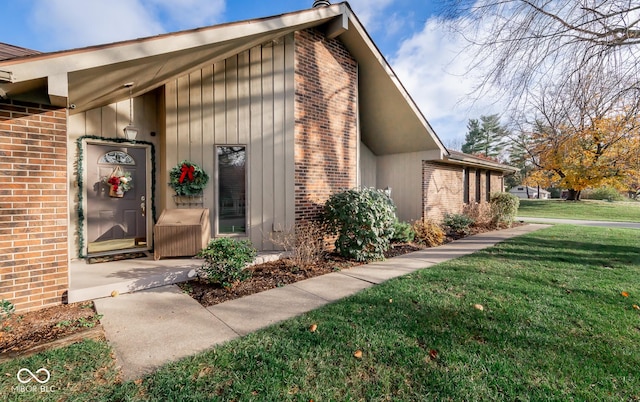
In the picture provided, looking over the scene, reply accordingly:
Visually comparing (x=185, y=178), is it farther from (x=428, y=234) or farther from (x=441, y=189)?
(x=441, y=189)

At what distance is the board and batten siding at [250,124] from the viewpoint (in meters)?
5.80

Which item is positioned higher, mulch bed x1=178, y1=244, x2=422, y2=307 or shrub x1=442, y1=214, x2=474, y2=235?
shrub x1=442, y1=214, x2=474, y2=235

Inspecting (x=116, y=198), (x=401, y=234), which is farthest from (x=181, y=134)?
(x=401, y=234)

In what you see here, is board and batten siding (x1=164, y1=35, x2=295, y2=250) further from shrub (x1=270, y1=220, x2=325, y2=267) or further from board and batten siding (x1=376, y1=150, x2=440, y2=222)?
board and batten siding (x1=376, y1=150, x2=440, y2=222)

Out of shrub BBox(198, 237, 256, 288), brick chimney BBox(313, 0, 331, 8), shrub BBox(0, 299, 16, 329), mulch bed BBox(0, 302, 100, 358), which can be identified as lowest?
mulch bed BBox(0, 302, 100, 358)

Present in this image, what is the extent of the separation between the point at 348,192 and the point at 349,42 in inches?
158

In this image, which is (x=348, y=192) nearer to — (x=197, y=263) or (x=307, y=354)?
(x=197, y=263)

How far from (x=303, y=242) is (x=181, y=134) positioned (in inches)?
134

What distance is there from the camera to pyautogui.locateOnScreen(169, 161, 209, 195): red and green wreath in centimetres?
565

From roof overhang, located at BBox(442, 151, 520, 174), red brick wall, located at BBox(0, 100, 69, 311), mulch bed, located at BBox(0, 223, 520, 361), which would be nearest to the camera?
mulch bed, located at BBox(0, 223, 520, 361)

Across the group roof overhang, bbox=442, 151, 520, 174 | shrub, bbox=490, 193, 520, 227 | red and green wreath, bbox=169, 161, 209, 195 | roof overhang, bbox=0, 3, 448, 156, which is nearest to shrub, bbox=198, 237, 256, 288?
red and green wreath, bbox=169, 161, 209, 195

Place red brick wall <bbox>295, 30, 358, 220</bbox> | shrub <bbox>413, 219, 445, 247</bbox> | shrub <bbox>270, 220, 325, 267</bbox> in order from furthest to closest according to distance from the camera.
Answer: shrub <bbox>413, 219, 445, 247</bbox> → red brick wall <bbox>295, 30, 358, 220</bbox> → shrub <bbox>270, 220, 325, 267</bbox>

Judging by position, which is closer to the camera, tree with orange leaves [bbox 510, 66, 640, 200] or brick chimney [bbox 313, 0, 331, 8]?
tree with orange leaves [bbox 510, 66, 640, 200]
